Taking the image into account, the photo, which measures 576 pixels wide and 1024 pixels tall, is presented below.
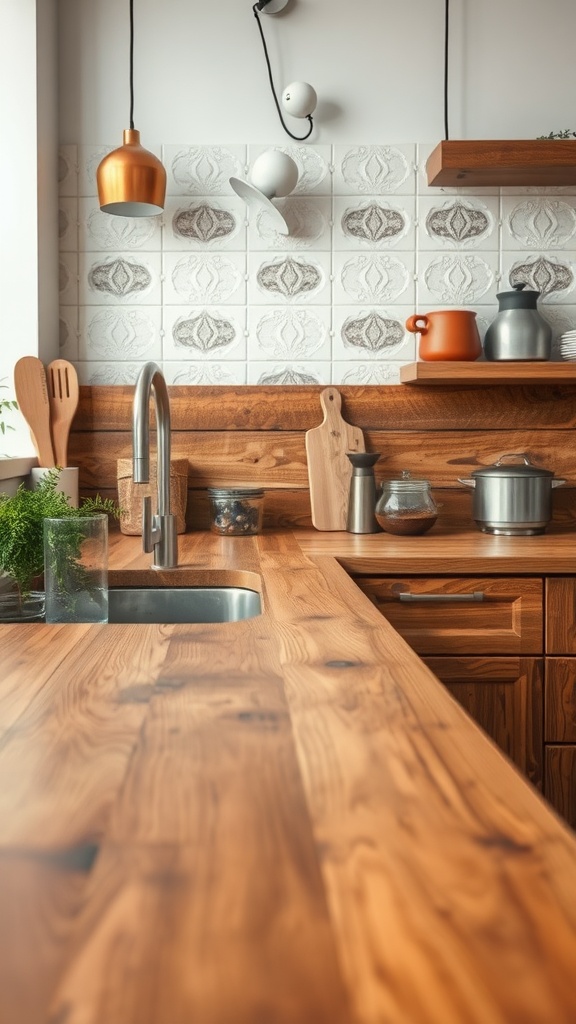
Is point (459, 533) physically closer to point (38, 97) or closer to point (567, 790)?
point (567, 790)

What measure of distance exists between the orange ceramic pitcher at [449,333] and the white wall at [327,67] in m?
0.54

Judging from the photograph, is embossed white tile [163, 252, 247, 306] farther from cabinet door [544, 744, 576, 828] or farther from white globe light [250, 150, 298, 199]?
cabinet door [544, 744, 576, 828]

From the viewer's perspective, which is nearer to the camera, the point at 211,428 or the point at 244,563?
the point at 244,563

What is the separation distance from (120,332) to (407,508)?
3.09 feet

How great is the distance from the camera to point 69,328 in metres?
2.50

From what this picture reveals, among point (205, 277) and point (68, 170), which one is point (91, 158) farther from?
point (205, 277)

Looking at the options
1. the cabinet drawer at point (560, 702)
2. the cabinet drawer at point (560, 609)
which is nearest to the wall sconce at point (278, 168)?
the cabinet drawer at point (560, 609)

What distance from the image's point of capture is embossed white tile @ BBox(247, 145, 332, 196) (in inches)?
97.0

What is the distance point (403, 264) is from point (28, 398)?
1.08 m

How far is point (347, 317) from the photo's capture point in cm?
249

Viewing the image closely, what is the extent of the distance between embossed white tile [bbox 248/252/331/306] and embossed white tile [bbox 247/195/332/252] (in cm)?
3

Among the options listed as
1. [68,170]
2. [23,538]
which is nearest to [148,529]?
[23,538]

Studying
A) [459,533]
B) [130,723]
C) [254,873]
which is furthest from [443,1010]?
[459,533]

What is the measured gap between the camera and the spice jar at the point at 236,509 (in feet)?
7.46
